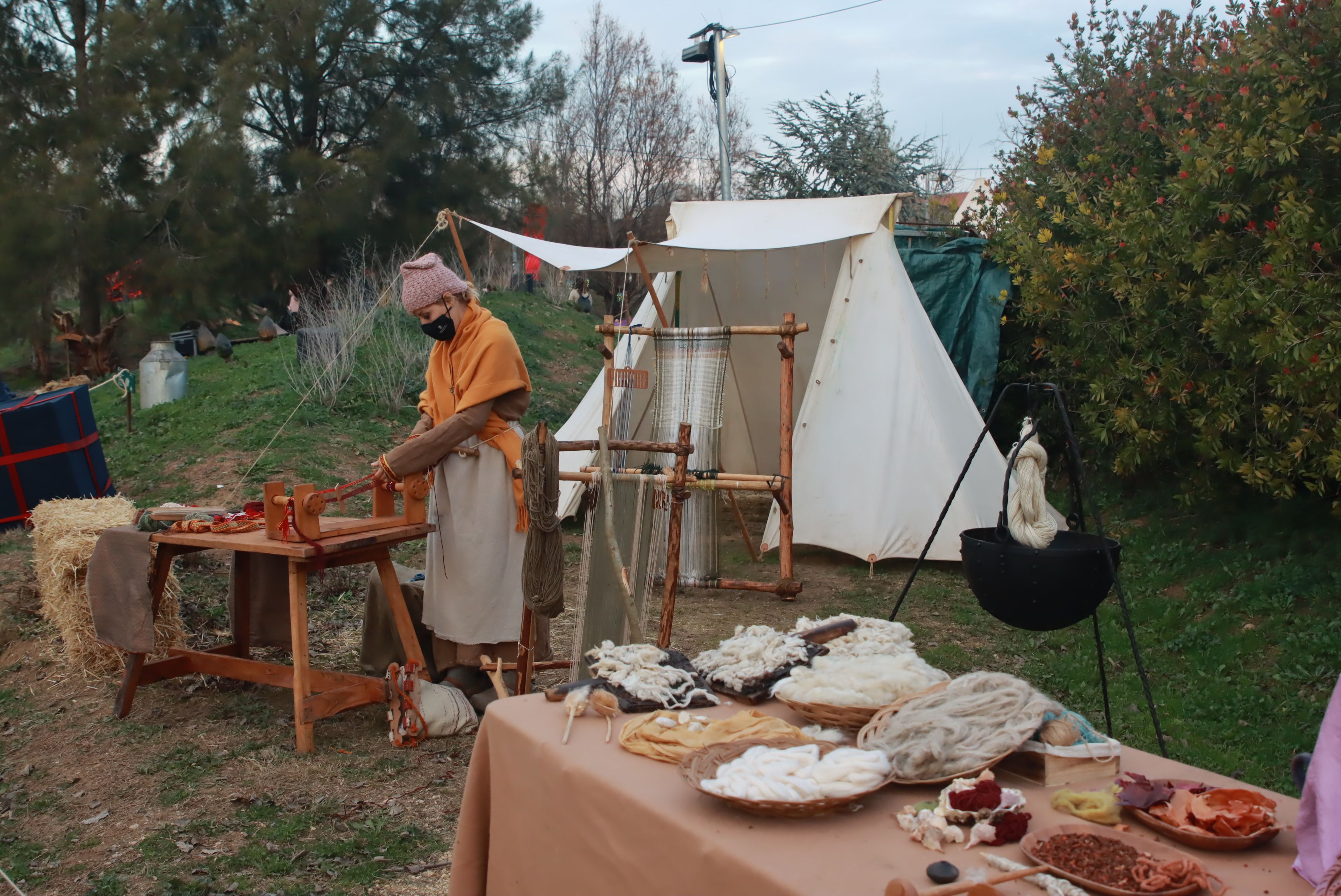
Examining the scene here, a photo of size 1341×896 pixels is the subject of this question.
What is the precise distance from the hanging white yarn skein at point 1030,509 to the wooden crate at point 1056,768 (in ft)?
3.17

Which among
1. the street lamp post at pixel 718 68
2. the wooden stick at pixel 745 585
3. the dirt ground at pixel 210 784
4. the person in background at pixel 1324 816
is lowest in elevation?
the dirt ground at pixel 210 784

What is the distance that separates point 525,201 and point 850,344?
12.5 meters

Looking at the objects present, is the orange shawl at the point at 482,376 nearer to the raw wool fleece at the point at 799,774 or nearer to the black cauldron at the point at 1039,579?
the black cauldron at the point at 1039,579

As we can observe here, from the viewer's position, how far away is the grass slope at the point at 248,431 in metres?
7.48

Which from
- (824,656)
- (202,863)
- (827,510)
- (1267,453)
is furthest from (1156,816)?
(827,510)

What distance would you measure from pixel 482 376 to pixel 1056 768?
93.1 inches

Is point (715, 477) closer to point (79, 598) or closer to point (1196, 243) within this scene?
point (1196, 243)

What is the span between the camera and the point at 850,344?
6105 millimetres

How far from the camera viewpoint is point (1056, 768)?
5.15 feet

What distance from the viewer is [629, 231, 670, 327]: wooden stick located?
5488 mm

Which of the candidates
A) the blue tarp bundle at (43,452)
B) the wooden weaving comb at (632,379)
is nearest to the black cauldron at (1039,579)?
the wooden weaving comb at (632,379)

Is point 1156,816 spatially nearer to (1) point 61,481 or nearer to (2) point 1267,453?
Answer: (2) point 1267,453

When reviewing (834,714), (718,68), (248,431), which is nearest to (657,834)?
(834,714)

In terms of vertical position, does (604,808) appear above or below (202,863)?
above
